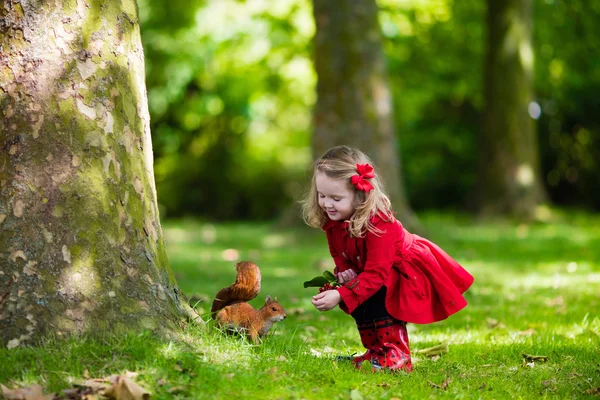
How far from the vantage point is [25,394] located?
3.24m

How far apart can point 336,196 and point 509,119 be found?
1328 centimetres

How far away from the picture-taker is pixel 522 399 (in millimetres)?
3850

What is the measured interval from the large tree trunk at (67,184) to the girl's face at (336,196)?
1.06 metres

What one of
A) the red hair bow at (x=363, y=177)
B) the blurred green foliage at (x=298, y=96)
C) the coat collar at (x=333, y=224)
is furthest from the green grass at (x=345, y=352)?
the blurred green foliage at (x=298, y=96)

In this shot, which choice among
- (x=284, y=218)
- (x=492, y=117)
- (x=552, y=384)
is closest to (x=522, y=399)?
(x=552, y=384)

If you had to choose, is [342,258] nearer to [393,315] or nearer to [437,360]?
[393,315]

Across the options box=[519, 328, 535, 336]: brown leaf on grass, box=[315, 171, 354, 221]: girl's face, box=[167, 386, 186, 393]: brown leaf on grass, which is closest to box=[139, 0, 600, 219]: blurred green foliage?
box=[519, 328, 535, 336]: brown leaf on grass

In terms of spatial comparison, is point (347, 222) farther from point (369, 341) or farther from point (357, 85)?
point (357, 85)

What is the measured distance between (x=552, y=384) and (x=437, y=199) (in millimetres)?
20835

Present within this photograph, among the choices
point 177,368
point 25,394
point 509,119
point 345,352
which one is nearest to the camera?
point 25,394

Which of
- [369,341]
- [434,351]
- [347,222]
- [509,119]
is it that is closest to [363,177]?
[347,222]

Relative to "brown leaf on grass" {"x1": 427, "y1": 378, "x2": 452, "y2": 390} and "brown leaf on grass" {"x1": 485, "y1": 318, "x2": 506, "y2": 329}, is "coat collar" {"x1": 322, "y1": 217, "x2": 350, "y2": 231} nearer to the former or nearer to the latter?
"brown leaf on grass" {"x1": 427, "y1": 378, "x2": 452, "y2": 390}

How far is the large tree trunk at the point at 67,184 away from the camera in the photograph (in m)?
3.76

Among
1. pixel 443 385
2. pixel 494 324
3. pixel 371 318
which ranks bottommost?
pixel 494 324
